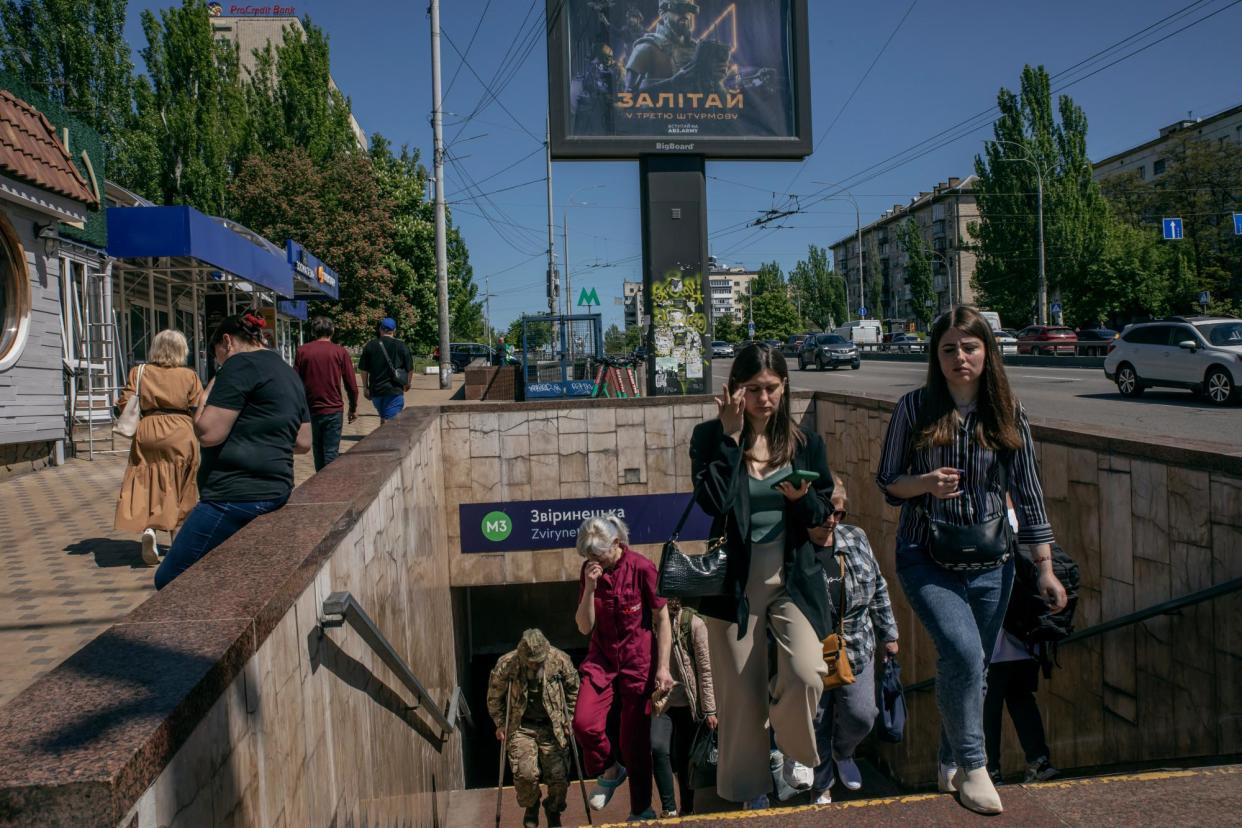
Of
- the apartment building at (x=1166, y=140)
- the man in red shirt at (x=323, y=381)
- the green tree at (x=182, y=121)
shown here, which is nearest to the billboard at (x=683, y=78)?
the man in red shirt at (x=323, y=381)

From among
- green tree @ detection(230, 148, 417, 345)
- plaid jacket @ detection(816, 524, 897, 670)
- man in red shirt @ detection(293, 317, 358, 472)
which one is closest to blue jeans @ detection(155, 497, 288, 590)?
plaid jacket @ detection(816, 524, 897, 670)

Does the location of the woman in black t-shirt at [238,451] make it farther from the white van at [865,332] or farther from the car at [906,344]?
the white van at [865,332]

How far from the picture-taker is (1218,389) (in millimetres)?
16688

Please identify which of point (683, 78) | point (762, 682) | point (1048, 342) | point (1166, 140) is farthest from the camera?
point (1166, 140)

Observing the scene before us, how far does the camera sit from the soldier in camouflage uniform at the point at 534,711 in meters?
5.96

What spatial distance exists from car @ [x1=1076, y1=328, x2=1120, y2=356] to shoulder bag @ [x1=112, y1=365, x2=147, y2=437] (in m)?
34.5

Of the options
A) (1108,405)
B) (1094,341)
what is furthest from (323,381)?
(1094,341)

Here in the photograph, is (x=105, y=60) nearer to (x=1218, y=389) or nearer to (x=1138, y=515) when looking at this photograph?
(x=1218, y=389)

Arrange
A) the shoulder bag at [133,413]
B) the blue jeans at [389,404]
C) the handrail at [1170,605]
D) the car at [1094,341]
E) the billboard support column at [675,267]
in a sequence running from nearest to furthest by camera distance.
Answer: the handrail at [1170,605], the shoulder bag at [133,413], the blue jeans at [389,404], the billboard support column at [675,267], the car at [1094,341]

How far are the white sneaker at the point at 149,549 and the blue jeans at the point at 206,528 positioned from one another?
2.99 metres

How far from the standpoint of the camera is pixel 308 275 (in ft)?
72.4

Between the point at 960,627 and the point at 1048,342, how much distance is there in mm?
37840

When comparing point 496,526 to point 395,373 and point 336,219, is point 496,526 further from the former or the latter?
point 336,219

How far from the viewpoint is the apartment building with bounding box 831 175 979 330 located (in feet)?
292
